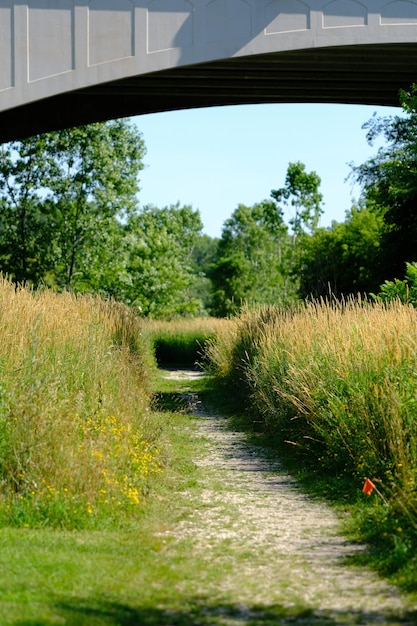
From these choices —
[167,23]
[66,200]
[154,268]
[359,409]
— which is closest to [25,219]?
[66,200]

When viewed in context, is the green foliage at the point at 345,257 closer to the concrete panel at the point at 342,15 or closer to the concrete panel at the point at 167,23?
the concrete panel at the point at 342,15

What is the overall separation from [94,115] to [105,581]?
15.2 metres

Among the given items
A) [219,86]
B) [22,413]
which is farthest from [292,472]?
[219,86]

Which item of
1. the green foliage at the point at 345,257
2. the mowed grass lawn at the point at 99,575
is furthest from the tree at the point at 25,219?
the mowed grass lawn at the point at 99,575

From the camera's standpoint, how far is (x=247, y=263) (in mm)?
52375

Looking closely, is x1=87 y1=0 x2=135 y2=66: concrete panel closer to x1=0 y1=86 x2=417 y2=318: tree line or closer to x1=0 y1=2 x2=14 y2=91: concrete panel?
x1=0 y1=2 x2=14 y2=91: concrete panel

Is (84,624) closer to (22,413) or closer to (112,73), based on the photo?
(22,413)

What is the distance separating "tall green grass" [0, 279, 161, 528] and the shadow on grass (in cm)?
184

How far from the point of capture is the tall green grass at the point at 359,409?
660 cm

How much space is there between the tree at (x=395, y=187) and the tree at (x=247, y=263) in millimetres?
18333

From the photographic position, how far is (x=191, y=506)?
7562 mm

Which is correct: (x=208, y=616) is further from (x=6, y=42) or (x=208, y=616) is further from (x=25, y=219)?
(x=25, y=219)

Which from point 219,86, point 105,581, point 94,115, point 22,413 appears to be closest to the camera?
point 105,581

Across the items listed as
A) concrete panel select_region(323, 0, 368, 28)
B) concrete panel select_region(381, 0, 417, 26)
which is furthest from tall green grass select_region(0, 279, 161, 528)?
concrete panel select_region(381, 0, 417, 26)
